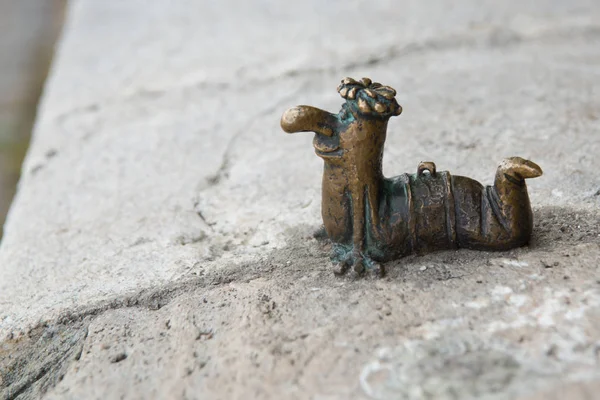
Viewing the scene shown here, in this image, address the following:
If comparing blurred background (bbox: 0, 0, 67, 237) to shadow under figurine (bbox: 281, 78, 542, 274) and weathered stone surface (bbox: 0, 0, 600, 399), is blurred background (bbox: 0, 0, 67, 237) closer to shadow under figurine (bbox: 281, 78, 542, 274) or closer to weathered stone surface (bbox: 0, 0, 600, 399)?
weathered stone surface (bbox: 0, 0, 600, 399)

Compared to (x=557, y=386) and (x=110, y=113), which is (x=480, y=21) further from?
(x=557, y=386)

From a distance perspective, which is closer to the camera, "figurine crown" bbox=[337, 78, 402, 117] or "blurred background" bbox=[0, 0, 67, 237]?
"figurine crown" bbox=[337, 78, 402, 117]

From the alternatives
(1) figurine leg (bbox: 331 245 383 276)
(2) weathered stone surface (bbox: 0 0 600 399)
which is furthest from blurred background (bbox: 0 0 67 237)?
(1) figurine leg (bbox: 331 245 383 276)

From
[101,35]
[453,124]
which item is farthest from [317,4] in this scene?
[453,124]

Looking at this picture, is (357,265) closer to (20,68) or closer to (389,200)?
(389,200)

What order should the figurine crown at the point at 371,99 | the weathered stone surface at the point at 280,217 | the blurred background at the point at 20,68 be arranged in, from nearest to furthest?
the weathered stone surface at the point at 280,217
the figurine crown at the point at 371,99
the blurred background at the point at 20,68

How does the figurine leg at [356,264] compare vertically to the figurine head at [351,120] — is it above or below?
below

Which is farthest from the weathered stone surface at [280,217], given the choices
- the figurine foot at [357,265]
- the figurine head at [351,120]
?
the figurine head at [351,120]

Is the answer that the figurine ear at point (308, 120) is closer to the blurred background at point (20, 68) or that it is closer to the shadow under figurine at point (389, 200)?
the shadow under figurine at point (389, 200)
